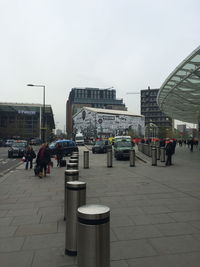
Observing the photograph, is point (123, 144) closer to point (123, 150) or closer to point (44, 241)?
point (123, 150)

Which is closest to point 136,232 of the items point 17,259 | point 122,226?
point 122,226

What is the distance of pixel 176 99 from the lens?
2961 cm

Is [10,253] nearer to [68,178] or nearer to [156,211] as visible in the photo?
[68,178]

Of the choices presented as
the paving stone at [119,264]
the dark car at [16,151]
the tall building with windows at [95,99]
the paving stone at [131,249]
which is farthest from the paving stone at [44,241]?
the tall building with windows at [95,99]

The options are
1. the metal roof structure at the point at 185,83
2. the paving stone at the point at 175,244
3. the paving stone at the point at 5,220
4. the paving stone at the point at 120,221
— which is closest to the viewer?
the paving stone at the point at 175,244

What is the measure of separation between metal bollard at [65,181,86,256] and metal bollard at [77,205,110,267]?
1078 millimetres

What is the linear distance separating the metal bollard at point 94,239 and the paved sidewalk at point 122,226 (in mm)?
946

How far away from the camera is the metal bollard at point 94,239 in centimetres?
243

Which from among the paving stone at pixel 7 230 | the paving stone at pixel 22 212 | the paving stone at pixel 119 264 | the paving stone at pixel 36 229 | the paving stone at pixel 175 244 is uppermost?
the paving stone at pixel 175 244

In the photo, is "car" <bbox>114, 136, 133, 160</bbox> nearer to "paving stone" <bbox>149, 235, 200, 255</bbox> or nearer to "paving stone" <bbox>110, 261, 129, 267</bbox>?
"paving stone" <bbox>149, 235, 200, 255</bbox>

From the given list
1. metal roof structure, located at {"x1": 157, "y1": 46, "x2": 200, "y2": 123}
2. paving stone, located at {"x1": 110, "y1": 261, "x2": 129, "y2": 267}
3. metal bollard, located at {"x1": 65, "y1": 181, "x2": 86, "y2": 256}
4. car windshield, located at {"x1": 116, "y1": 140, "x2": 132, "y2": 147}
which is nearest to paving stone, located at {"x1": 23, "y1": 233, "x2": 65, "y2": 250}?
metal bollard, located at {"x1": 65, "y1": 181, "x2": 86, "y2": 256}

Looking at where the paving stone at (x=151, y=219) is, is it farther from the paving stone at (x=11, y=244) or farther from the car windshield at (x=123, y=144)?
the car windshield at (x=123, y=144)

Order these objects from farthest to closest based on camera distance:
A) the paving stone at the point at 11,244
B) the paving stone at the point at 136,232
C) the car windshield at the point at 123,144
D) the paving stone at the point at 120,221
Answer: the car windshield at the point at 123,144 < the paving stone at the point at 120,221 < the paving stone at the point at 136,232 < the paving stone at the point at 11,244

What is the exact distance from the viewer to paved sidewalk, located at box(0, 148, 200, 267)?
11.3 ft
